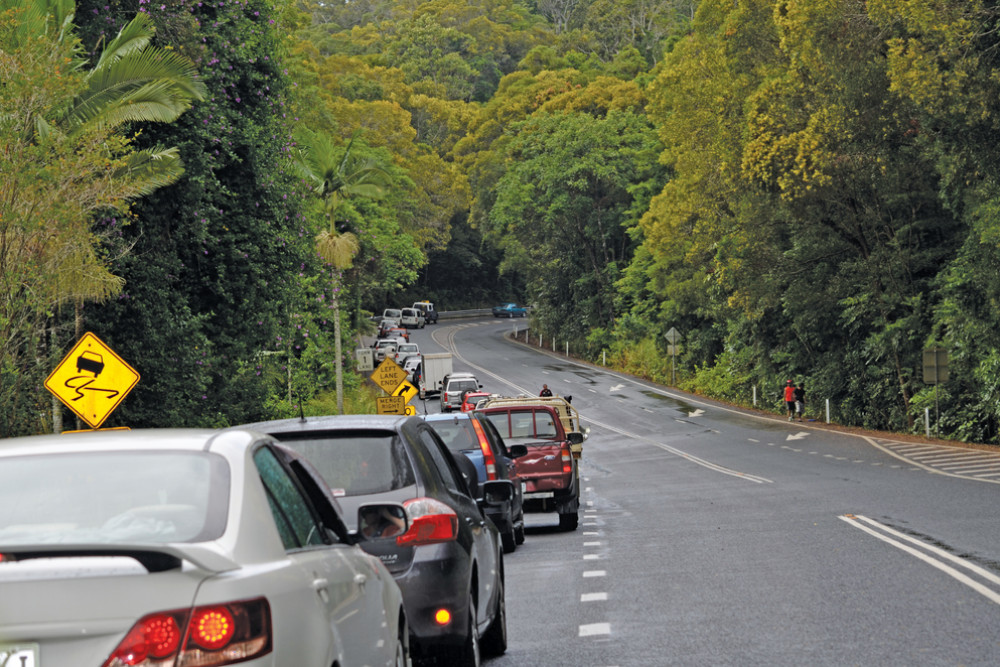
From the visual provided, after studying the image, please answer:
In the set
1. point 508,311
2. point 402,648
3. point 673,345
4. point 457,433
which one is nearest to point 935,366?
point 457,433

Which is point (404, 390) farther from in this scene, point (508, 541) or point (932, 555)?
point (932, 555)

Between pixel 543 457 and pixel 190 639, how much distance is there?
52.2 feet

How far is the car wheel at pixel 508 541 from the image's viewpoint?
597 inches

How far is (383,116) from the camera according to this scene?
80.2m

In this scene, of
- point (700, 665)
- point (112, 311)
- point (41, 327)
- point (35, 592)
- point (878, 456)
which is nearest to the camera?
point (35, 592)

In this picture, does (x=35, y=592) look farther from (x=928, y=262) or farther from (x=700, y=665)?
(x=928, y=262)

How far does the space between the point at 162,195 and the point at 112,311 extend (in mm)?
2593

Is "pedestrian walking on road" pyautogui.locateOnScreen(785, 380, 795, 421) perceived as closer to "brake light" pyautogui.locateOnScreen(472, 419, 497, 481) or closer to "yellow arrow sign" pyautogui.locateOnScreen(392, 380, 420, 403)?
"yellow arrow sign" pyautogui.locateOnScreen(392, 380, 420, 403)

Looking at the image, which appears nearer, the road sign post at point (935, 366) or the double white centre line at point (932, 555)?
the double white centre line at point (932, 555)

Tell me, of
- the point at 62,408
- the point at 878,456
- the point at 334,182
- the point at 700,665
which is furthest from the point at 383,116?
the point at 700,665

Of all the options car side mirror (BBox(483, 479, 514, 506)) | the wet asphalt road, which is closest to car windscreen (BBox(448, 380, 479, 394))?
the wet asphalt road

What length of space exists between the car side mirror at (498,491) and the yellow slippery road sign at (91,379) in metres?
7.58

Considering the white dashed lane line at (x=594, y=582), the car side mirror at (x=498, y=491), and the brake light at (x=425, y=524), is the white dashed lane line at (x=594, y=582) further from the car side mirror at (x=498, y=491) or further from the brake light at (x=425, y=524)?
the brake light at (x=425, y=524)

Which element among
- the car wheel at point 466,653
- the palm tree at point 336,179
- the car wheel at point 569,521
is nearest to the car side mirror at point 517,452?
the car wheel at point 569,521
